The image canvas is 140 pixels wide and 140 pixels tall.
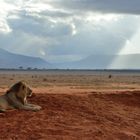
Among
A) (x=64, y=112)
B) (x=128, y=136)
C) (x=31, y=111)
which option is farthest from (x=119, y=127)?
(x=31, y=111)

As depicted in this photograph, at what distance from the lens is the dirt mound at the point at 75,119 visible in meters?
13.4

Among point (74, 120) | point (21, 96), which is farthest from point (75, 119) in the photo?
point (21, 96)

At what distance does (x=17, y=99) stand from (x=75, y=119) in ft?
8.59

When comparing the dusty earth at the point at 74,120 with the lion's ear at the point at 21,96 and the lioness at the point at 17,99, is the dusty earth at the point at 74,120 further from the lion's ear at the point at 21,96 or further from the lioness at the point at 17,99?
the lion's ear at the point at 21,96

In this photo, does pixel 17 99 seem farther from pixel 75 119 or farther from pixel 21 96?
pixel 75 119

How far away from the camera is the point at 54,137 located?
513 inches

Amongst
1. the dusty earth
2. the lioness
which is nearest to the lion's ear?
the lioness

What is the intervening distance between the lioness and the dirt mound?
477mm

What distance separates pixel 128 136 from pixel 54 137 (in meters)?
2.33

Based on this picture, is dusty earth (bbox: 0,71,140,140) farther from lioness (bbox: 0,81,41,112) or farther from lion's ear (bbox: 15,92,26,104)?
lion's ear (bbox: 15,92,26,104)

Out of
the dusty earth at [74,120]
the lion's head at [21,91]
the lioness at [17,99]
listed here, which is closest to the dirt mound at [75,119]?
the dusty earth at [74,120]

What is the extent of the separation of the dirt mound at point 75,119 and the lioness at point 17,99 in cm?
48

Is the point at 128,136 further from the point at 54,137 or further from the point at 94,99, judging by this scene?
the point at 94,99

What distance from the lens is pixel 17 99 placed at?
16484 mm
